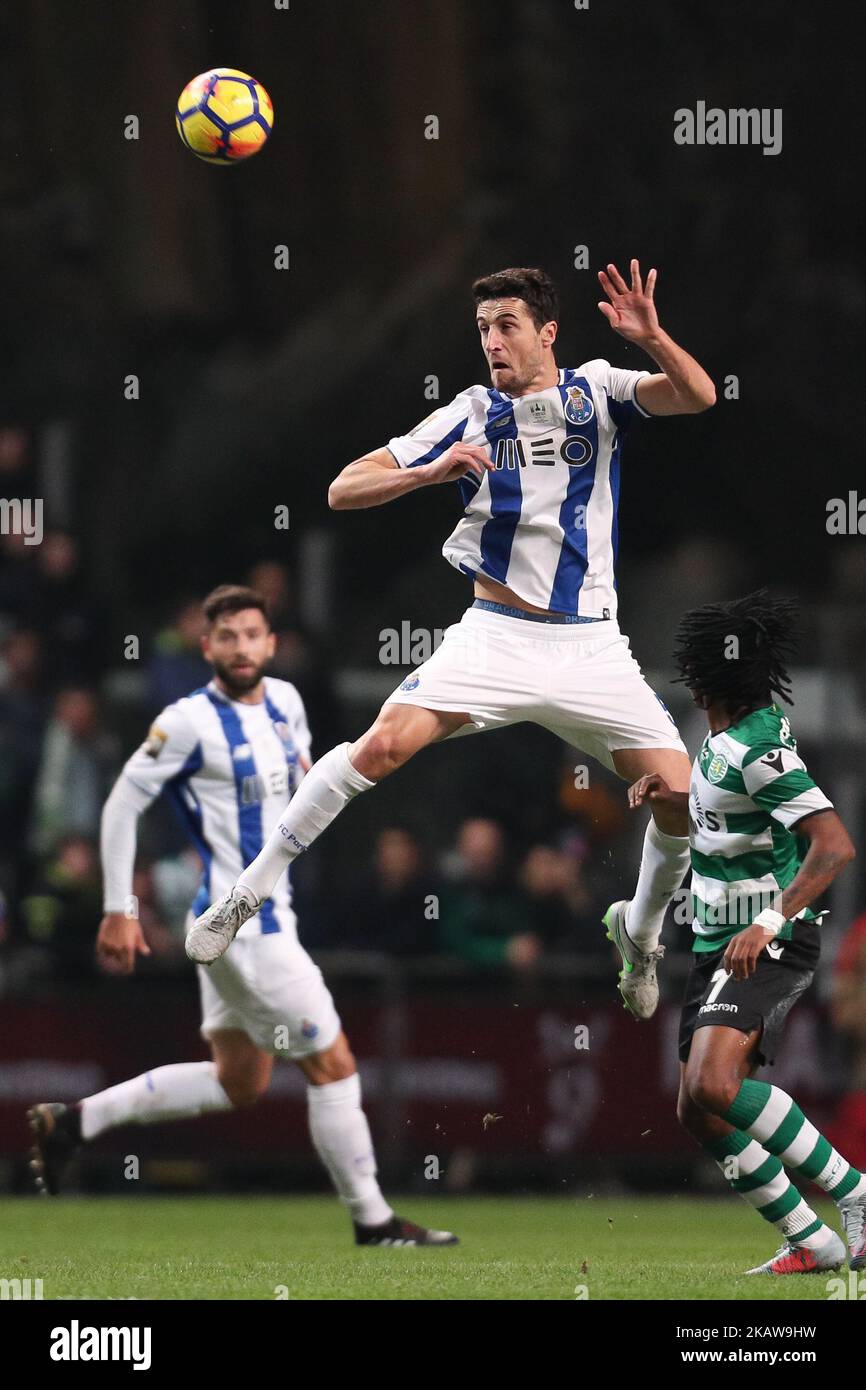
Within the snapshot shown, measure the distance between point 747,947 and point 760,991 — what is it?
508 mm

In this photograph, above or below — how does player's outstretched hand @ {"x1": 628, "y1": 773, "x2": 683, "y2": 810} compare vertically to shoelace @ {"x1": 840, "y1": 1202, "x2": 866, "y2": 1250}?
above

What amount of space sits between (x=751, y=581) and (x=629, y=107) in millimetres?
3641

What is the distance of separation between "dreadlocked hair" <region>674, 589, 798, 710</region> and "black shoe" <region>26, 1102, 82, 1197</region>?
3.66m

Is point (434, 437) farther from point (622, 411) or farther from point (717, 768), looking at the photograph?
point (717, 768)

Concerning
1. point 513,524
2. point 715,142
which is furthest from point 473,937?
point 715,142

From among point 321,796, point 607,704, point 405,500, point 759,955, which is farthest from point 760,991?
point 405,500

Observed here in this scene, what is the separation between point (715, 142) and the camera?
1702 cm

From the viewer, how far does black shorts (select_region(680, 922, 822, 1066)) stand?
7738mm

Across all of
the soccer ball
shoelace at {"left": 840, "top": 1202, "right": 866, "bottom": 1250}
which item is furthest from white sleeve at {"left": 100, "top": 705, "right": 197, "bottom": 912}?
shoelace at {"left": 840, "top": 1202, "right": 866, "bottom": 1250}

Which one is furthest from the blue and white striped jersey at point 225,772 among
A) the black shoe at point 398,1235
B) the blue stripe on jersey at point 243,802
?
the black shoe at point 398,1235

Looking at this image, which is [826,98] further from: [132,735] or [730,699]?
[730,699]

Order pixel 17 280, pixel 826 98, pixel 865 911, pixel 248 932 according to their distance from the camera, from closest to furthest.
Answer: pixel 248 932
pixel 865 911
pixel 826 98
pixel 17 280

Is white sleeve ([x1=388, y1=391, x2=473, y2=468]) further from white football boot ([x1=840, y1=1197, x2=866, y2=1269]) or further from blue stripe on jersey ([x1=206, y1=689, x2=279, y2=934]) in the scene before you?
white football boot ([x1=840, y1=1197, x2=866, y2=1269])
